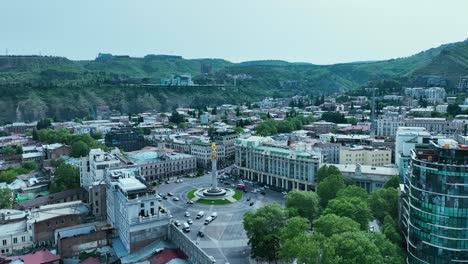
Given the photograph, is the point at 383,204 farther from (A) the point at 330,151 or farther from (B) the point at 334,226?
(A) the point at 330,151

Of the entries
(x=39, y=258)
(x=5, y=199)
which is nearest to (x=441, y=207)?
(x=39, y=258)

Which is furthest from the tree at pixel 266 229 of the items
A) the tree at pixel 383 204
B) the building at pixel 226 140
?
the building at pixel 226 140

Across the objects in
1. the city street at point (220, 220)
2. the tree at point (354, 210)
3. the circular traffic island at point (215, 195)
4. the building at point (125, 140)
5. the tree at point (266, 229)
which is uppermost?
the building at point (125, 140)

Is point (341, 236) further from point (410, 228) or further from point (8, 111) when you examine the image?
point (8, 111)

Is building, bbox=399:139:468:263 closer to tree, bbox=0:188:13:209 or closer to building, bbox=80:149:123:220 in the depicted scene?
building, bbox=80:149:123:220


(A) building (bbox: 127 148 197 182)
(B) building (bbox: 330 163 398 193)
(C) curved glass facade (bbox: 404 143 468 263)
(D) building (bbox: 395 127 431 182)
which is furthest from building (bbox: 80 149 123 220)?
(D) building (bbox: 395 127 431 182)

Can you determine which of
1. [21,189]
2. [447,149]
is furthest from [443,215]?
[21,189]

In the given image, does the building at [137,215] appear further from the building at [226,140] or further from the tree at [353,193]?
the building at [226,140]
